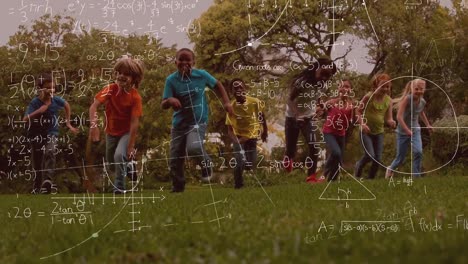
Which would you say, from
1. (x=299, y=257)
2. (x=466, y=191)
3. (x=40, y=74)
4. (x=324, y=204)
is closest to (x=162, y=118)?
(x=40, y=74)

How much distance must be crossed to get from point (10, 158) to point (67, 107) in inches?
88.1

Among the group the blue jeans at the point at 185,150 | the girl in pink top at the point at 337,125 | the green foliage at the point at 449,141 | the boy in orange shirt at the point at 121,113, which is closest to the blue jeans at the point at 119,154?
the boy in orange shirt at the point at 121,113

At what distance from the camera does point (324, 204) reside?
627 cm

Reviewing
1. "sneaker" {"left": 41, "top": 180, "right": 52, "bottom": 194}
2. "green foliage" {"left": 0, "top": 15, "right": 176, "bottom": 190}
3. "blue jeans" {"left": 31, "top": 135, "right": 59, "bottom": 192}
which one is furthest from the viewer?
"sneaker" {"left": 41, "top": 180, "right": 52, "bottom": 194}

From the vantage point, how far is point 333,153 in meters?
8.34

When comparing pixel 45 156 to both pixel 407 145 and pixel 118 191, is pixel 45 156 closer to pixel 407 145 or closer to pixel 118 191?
pixel 118 191

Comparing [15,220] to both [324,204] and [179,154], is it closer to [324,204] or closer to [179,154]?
[179,154]

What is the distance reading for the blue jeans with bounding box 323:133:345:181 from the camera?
8234 millimetres

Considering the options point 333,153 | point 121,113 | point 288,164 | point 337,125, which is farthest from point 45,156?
point 337,125

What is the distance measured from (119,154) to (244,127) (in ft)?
5.43

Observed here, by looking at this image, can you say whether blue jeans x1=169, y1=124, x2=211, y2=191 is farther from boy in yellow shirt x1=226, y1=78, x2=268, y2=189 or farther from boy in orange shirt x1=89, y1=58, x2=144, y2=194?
boy in orange shirt x1=89, y1=58, x2=144, y2=194

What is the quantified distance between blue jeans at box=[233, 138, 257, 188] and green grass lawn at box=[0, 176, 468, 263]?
2.16ft

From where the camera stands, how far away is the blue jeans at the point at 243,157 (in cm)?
851

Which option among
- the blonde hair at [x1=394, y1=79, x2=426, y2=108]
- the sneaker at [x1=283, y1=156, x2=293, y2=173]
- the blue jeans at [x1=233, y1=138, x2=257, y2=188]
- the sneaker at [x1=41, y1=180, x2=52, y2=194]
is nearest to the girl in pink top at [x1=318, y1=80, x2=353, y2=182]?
the sneaker at [x1=283, y1=156, x2=293, y2=173]
